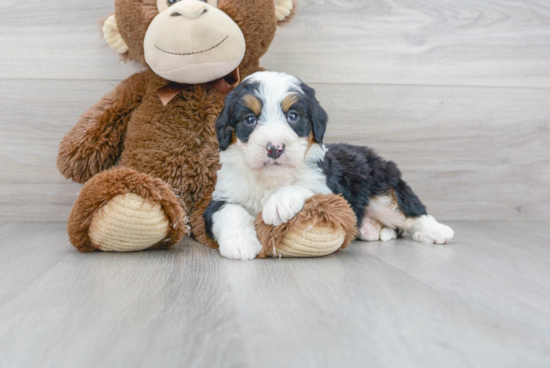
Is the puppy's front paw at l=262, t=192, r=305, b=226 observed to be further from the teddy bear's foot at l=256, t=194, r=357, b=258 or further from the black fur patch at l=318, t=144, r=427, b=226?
the black fur patch at l=318, t=144, r=427, b=226

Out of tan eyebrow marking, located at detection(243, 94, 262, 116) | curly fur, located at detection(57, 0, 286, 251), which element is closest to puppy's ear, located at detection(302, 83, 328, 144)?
tan eyebrow marking, located at detection(243, 94, 262, 116)

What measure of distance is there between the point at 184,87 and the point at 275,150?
632 millimetres

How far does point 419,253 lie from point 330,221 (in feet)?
1.23

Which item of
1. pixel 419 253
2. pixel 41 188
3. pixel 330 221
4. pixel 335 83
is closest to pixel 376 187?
pixel 419 253

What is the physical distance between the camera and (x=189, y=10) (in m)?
1.55

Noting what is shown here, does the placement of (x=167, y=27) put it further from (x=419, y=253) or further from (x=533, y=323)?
(x=533, y=323)

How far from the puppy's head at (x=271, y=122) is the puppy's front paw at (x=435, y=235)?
59 cm

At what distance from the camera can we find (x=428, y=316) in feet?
2.97

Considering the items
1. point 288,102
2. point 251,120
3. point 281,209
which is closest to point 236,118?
point 251,120

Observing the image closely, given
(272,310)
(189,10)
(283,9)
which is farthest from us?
(283,9)

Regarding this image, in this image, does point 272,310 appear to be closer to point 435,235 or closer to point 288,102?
point 288,102

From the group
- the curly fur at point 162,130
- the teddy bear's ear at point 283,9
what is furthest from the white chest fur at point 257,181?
the teddy bear's ear at point 283,9

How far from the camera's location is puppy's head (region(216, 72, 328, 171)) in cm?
134

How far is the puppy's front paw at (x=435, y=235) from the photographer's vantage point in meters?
1.72
